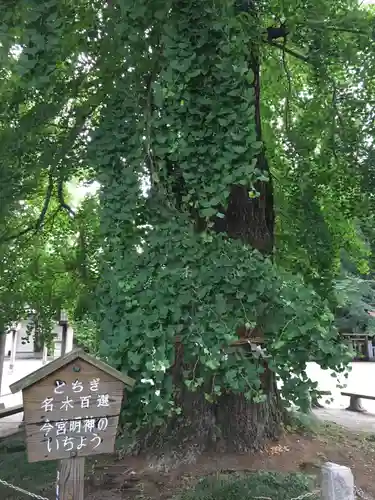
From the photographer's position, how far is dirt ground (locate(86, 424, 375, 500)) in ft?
14.7

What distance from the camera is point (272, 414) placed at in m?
5.66

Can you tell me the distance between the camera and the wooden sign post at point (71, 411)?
2480 millimetres

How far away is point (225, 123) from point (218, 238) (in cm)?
83

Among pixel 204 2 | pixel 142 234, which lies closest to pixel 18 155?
pixel 142 234

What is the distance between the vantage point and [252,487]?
4.13 m

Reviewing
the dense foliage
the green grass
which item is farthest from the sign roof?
the green grass

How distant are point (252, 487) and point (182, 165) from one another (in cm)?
295

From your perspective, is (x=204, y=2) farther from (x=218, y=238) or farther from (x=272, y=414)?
(x=272, y=414)

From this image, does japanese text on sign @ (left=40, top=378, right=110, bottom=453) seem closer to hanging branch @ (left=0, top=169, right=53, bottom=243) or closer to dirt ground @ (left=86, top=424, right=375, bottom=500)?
dirt ground @ (left=86, top=424, right=375, bottom=500)

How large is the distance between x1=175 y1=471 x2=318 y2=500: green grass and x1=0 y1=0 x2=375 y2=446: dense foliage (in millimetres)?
879

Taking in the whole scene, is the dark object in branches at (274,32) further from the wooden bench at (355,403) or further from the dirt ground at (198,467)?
the wooden bench at (355,403)

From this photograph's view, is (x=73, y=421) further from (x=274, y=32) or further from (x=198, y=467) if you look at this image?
(x=274, y=32)

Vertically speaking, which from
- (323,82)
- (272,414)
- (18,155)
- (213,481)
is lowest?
(213,481)

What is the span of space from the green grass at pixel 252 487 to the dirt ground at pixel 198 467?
272 millimetres
